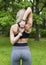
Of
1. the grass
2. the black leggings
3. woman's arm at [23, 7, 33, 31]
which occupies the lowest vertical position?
the grass

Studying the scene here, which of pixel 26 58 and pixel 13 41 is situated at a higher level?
pixel 13 41

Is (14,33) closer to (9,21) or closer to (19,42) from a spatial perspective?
(19,42)

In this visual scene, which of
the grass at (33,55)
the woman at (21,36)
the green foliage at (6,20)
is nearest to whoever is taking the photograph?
the woman at (21,36)

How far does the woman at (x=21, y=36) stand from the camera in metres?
4.94

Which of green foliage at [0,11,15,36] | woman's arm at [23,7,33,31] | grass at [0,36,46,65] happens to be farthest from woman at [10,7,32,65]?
green foliage at [0,11,15,36]

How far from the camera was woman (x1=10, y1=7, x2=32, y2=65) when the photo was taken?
4.94 metres

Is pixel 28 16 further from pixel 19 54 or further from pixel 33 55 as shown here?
pixel 33 55

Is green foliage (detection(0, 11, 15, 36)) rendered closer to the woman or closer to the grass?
the grass

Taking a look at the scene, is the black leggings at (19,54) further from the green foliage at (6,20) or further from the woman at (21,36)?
the green foliage at (6,20)

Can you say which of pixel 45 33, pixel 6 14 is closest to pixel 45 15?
pixel 6 14

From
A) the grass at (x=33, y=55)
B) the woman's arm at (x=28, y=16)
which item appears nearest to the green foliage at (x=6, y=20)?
the grass at (x=33, y=55)

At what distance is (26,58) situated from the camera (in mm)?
5043

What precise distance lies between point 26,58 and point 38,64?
5.91 meters

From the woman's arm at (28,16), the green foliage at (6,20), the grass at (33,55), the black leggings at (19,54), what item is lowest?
the grass at (33,55)
